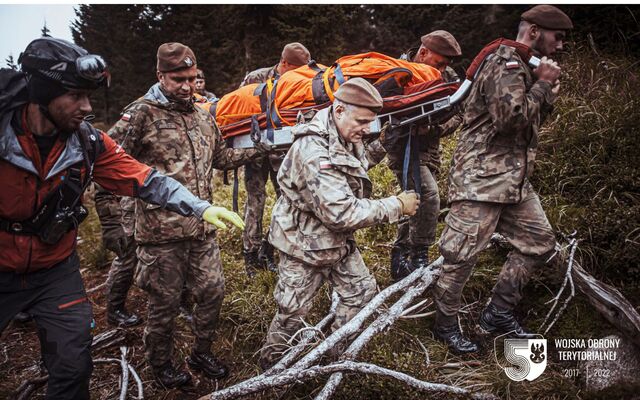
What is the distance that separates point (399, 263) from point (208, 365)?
7.90 feet

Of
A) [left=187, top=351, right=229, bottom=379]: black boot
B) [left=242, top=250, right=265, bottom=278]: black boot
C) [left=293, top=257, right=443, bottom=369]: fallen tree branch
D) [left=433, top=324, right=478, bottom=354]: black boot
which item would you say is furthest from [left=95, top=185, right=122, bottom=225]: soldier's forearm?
[left=433, top=324, right=478, bottom=354]: black boot

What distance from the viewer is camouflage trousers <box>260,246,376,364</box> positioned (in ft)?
9.91

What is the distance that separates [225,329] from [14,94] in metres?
3.18

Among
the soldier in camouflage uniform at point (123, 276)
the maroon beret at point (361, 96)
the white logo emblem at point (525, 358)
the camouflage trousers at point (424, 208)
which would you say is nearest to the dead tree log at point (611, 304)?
the white logo emblem at point (525, 358)

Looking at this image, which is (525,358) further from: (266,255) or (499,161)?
(266,255)

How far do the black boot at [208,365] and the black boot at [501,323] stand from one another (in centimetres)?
244

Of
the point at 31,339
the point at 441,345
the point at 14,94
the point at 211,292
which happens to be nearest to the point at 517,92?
the point at 441,345

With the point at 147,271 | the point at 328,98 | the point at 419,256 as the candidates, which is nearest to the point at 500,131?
the point at 328,98

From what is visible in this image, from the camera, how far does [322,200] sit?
8.86 feet

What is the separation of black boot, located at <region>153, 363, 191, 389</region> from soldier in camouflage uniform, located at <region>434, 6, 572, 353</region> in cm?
239

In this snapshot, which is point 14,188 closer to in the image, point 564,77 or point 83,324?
point 83,324

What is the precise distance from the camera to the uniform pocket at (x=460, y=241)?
329 cm

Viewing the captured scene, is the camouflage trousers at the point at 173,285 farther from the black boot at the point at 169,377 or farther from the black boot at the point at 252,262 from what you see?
the black boot at the point at 252,262

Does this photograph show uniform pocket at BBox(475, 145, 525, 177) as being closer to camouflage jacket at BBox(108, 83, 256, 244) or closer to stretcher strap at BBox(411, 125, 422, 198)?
stretcher strap at BBox(411, 125, 422, 198)
